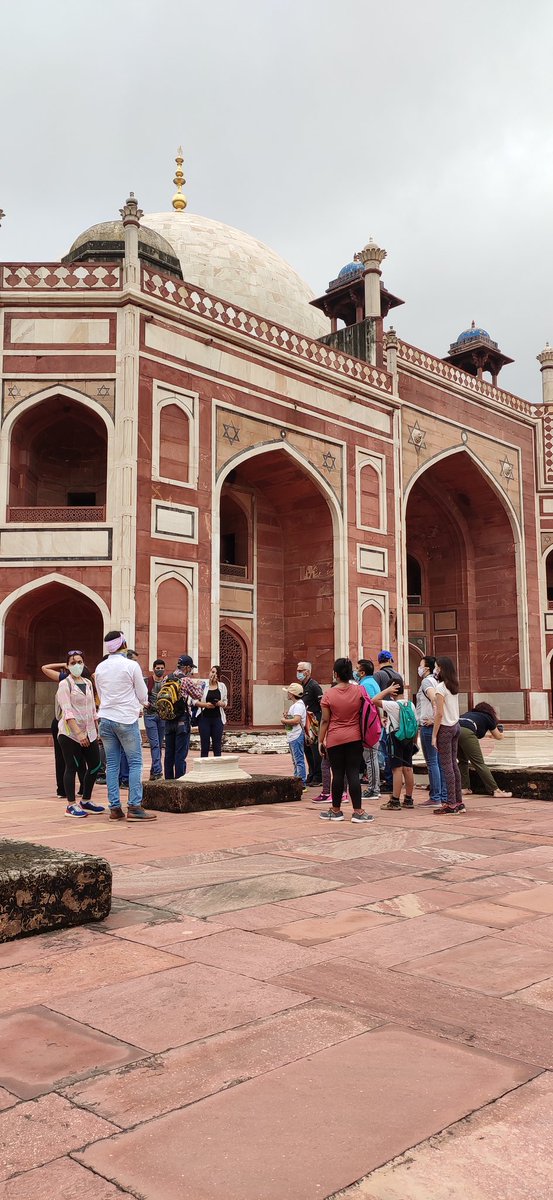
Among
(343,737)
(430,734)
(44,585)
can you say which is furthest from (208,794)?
→ (44,585)

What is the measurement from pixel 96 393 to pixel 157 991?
13.5 metres

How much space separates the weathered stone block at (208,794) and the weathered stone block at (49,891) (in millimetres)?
2911

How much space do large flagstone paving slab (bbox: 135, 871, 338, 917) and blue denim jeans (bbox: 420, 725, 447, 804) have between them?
9.64 feet

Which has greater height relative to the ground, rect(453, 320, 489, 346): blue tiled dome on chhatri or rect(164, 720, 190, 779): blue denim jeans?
rect(453, 320, 489, 346): blue tiled dome on chhatri

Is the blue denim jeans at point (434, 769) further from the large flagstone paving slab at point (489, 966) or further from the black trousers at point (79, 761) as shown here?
the large flagstone paving slab at point (489, 966)

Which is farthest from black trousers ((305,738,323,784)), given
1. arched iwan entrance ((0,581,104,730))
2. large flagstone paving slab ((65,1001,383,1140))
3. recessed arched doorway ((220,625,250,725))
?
recessed arched doorway ((220,625,250,725))

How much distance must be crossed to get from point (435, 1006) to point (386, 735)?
5341 mm

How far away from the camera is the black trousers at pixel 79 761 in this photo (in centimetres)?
610

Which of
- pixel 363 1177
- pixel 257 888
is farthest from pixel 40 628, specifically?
pixel 363 1177

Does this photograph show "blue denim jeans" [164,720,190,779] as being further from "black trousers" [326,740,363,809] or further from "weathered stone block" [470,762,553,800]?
"weathered stone block" [470,762,553,800]

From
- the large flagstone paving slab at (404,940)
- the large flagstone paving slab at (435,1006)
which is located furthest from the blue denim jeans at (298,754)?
the large flagstone paving slab at (435,1006)

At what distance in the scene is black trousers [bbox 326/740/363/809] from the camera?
5.71 metres

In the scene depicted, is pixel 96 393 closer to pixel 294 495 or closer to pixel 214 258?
pixel 294 495

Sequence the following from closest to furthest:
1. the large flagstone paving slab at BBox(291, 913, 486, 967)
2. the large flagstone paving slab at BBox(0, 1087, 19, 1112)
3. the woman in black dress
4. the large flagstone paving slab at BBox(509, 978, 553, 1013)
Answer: the large flagstone paving slab at BBox(0, 1087, 19, 1112), the large flagstone paving slab at BBox(509, 978, 553, 1013), the large flagstone paving slab at BBox(291, 913, 486, 967), the woman in black dress
